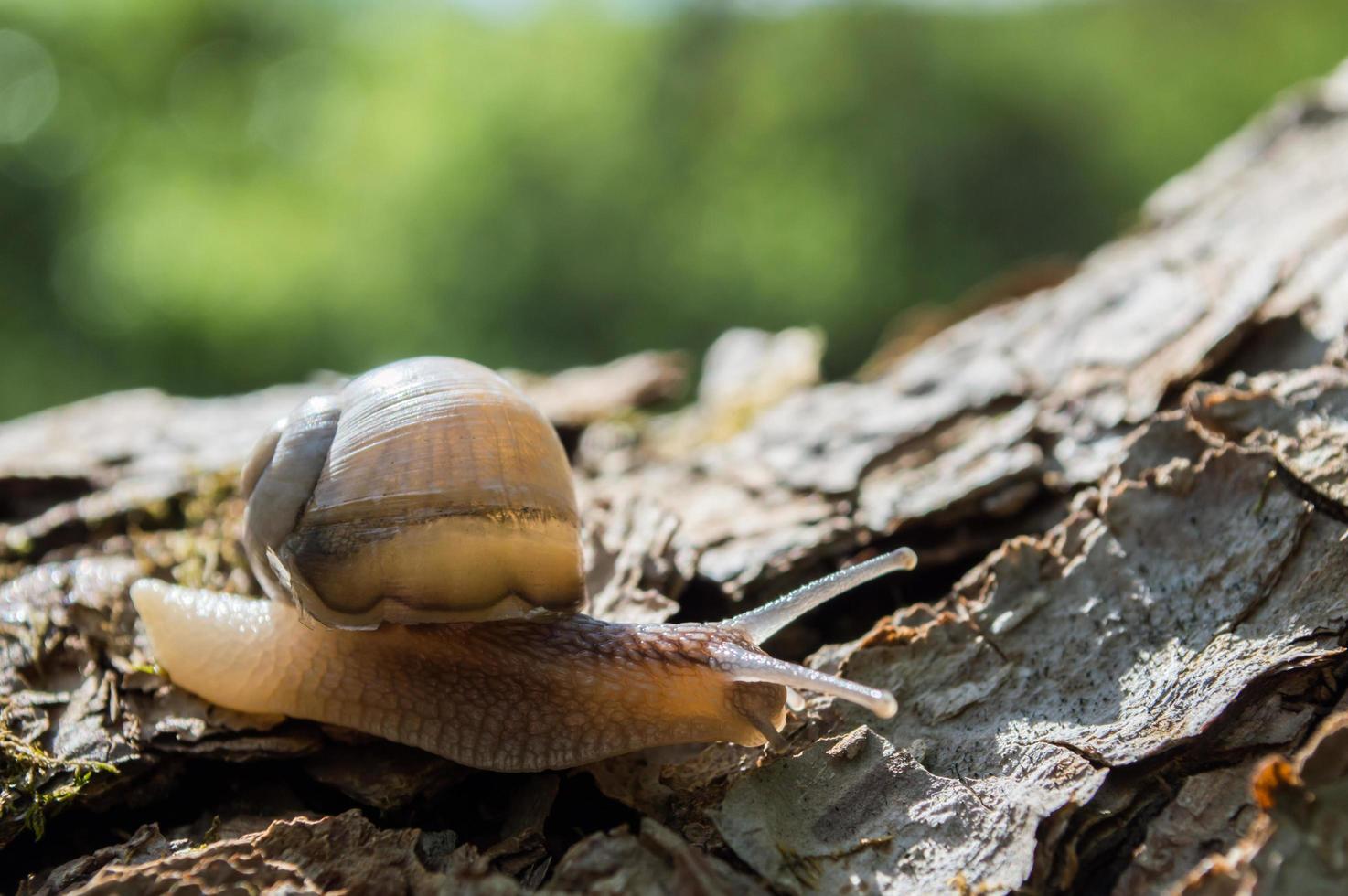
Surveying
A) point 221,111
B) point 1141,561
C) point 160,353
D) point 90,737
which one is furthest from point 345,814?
point 221,111

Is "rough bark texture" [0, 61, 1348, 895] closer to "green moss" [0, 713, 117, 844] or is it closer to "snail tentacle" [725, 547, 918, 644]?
"green moss" [0, 713, 117, 844]

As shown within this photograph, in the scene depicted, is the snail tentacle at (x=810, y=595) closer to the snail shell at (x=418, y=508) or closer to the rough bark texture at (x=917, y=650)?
the rough bark texture at (x=917, y=650)

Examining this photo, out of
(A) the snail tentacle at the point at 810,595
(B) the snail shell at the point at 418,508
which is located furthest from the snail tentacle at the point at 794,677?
(B) the snail shell at the point at 418,508

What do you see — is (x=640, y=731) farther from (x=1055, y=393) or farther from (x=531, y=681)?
(x=1055, y=393)

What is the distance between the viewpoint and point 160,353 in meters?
7.46

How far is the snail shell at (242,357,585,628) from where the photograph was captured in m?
1.93

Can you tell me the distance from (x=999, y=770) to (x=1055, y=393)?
1334mm

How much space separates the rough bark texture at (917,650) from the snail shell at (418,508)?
265 millimetres

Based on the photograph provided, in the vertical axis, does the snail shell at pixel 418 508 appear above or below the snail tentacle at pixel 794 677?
above

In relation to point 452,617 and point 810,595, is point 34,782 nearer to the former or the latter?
point 452,617

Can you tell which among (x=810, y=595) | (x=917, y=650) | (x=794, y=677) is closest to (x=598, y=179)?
(x=810, y=595)

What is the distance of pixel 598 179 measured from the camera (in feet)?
24.4

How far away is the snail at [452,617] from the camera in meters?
1.86

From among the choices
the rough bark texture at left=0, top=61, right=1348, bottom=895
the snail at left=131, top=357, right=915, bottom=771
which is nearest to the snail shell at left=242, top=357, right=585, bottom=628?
the snail at left=131, top=357, right=915, bottom=771
